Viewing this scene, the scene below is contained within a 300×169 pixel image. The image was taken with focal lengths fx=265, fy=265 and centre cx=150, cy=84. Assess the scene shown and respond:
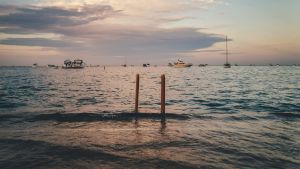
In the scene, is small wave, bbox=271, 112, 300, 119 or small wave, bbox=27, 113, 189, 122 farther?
small wave, bbox=271, 112, 300, 119

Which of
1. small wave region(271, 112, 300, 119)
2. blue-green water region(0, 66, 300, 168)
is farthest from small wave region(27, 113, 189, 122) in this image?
small wave region(271, 112, 300, 119)

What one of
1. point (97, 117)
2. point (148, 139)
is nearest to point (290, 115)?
point (148, 139)

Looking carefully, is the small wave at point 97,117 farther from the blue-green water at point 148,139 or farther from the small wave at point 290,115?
the small wave at point 290,115

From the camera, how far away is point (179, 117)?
19156 millimetres

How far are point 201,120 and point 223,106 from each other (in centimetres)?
716

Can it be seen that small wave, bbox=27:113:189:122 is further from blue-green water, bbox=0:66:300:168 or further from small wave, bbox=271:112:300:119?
small wave, bbox=271:112:300:119

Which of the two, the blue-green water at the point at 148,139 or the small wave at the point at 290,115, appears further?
the small wave at the point at 290,115

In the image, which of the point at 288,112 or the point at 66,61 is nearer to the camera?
the point at 288,112

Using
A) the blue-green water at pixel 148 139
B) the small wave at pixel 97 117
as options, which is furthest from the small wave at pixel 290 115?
the small wave at pixel 97 117

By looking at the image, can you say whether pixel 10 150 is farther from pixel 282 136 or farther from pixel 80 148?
pixel 282 136

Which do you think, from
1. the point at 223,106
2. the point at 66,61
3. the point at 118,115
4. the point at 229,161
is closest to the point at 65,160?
the point at 229,161

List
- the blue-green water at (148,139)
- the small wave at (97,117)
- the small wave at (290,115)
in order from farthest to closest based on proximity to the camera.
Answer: the small wave at (290,115), the small wave at (97,117), the blue-green water at (148,139)

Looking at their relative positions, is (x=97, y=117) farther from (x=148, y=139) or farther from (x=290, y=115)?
(x=290, y=115)

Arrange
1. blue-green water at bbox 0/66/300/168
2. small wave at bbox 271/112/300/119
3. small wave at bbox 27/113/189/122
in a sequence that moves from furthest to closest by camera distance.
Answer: small wave at bbox 271/112/300/119 → small wave at bbox 27/113/189/122 → blue-green water at bbox 0/66/300/168
